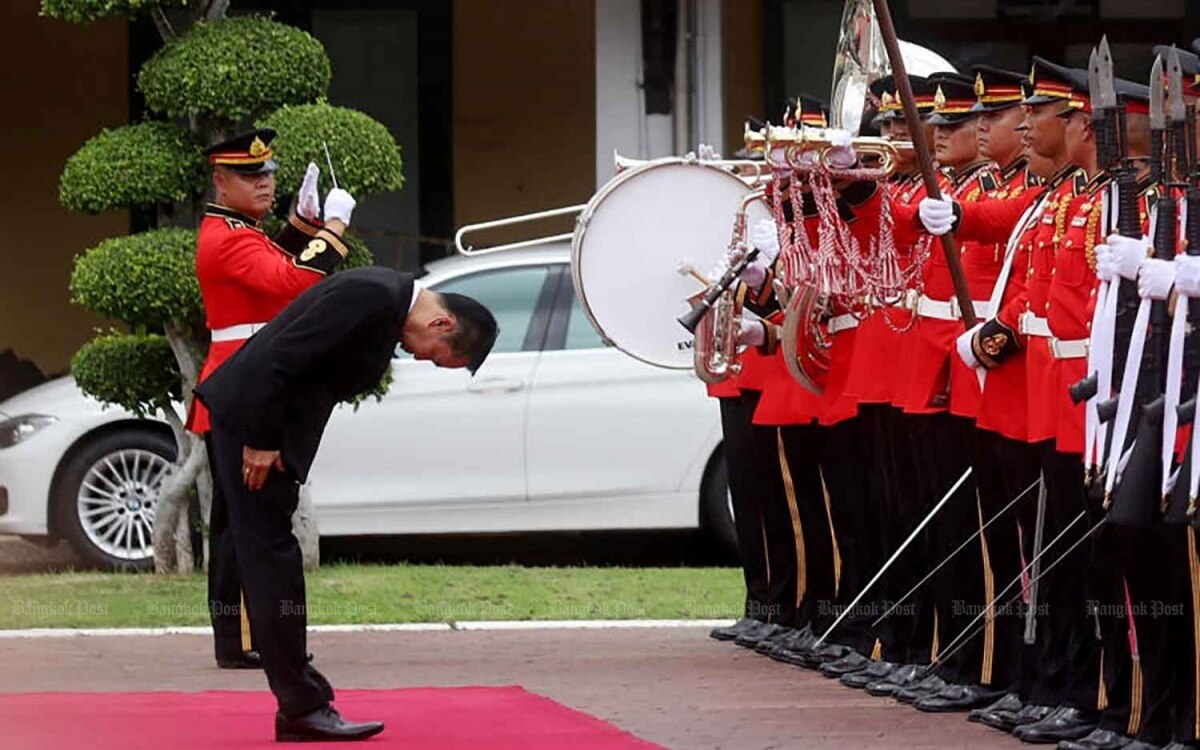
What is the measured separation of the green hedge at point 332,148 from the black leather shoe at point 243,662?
2.79m

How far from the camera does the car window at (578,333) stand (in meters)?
14.4

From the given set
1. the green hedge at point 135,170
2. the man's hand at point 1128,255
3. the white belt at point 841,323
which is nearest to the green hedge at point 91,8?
the green hedge at point 135,170

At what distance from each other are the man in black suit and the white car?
5.39 metres

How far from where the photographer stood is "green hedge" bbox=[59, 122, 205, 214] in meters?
13.0

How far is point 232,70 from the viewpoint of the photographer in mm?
12945

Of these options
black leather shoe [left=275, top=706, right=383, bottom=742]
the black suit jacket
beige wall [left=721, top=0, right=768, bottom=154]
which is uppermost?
beige wall [left=721, top=0, right=768, bottom=154]

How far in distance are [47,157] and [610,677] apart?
965 centimetres

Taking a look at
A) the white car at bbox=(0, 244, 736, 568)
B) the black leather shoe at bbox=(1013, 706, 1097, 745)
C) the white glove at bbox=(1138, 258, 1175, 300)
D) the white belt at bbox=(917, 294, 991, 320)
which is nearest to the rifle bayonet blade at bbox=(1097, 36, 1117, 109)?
the white glove at bbox=(1138, 258, 1175, 300)

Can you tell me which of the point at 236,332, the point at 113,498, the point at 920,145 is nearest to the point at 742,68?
the point at 113,498


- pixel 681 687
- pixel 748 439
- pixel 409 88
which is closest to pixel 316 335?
pixel 681 687

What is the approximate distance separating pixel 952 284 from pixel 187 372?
189 inches

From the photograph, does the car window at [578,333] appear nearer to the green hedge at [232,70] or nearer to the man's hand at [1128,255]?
the green hedge at [232,70]

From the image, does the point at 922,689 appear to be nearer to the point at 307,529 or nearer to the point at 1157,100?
the point at 1157,100

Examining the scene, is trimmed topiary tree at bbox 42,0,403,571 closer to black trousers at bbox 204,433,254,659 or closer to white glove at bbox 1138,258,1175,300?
black trousers at bbox 204,433,254,659
